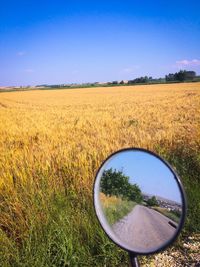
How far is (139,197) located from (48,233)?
145cm

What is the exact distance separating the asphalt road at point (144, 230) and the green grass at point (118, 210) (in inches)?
1.6

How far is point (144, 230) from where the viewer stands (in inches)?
49.8

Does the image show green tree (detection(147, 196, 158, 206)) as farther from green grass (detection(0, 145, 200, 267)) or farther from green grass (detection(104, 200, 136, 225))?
green grass (detection(0, 145, 200, 267))

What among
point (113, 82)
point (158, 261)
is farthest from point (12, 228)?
point (113, 82)

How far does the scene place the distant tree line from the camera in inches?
54.5

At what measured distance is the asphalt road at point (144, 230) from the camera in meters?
1.20

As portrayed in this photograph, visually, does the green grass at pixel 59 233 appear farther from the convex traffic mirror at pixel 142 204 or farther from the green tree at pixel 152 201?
the green tree at pixel 152 201

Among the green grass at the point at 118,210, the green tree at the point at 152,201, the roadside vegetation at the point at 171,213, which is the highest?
the green tree at the point at 152,201

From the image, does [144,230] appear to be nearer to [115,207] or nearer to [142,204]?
[142,204]

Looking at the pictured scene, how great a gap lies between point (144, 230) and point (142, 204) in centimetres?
12

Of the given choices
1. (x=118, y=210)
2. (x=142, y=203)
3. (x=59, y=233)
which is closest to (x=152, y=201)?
(x=142, y=203)

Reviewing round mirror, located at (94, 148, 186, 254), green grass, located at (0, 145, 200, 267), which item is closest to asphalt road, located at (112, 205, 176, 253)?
round mirror, located at (94, 148, 186, 254)

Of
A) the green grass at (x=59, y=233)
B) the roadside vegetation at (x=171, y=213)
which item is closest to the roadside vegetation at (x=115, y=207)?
the roadside vegetation at (x=171, y=213)

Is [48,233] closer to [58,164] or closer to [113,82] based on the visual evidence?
[58,164]
